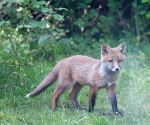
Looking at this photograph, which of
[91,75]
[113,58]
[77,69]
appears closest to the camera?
[113,58]

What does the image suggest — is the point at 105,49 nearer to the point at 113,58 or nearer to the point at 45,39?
the point at 113,58

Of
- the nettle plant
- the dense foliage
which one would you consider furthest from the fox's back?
the dense foliage

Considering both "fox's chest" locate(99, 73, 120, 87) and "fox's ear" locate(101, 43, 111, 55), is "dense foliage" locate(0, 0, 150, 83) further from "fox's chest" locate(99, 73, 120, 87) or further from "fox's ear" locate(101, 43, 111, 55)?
"fox's chest" locate(99, 73, 120, 87)

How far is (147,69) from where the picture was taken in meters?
7.57

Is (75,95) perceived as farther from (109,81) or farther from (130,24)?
(130,24)

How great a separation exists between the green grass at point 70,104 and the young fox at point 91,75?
0.62 feet

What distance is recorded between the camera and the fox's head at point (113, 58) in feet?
19.1

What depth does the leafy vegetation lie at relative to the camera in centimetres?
562

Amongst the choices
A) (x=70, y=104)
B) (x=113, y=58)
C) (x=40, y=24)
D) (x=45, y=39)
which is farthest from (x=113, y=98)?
(x=40, y=24)

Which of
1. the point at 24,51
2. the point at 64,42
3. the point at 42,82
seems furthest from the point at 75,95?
the point at 24,51

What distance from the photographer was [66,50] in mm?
7848

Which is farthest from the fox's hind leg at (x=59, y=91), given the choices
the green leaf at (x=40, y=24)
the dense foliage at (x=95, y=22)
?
the dense foliage at (x=95, y=22)

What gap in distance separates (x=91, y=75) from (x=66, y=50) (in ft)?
6.34

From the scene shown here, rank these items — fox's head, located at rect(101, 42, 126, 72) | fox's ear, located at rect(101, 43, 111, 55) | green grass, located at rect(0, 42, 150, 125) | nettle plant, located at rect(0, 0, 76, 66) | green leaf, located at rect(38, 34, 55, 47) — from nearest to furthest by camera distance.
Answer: green grass, located at rect(0, 42, 150, 125) → fox's head, located at rect(101, 42, 126, 72) → fox's ear, located at rect(101, 43, 111, 55) → nettle plant, located at rect(0, 0, 76, 66) → green leaf, located at rect(38, 34, 55, 47)
